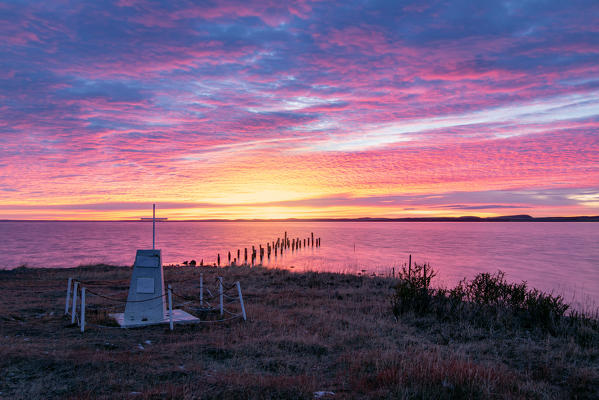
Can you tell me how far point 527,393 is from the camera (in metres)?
7.20

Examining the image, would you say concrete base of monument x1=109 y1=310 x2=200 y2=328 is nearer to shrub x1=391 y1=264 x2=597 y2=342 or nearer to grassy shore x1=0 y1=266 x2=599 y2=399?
grassy shore x1=0 y1=266 x2=599 y2=399

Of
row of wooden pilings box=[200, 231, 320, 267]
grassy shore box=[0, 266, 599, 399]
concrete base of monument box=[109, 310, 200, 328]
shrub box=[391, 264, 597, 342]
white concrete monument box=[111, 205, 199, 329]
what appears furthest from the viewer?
row of wooden pilings box=[200, 231, 320, 267]

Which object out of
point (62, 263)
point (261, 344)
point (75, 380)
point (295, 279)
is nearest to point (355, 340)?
point (261, 344)

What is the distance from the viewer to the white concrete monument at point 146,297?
508 inches

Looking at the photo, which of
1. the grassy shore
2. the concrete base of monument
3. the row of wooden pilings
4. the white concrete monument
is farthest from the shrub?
the row of wooden pilings

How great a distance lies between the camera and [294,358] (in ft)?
30.7

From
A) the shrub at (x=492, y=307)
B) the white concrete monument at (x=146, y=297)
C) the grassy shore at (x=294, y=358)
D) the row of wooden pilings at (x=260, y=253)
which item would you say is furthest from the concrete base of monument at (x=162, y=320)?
the row of wooden pilings at (x=260, y=253)

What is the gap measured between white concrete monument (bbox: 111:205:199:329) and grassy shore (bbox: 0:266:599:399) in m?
0.60

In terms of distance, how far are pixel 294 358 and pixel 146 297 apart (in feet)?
20.1

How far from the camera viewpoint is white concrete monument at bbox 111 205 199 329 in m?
12.9

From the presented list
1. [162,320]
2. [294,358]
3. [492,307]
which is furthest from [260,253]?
[294,358]

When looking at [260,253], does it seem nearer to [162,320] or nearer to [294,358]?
[162,320]

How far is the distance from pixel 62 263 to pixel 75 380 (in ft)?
157

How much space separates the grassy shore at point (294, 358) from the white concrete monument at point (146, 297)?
598mm
